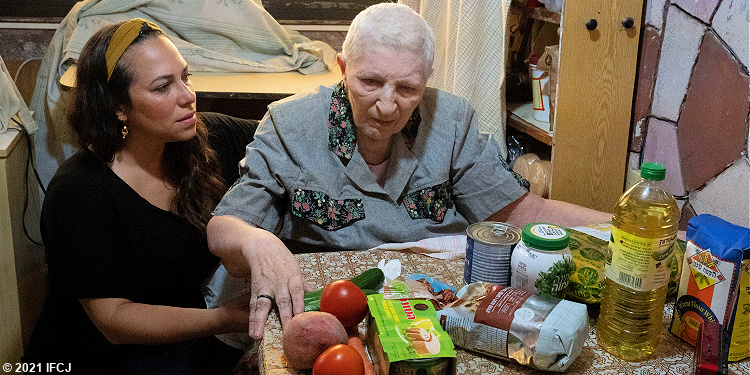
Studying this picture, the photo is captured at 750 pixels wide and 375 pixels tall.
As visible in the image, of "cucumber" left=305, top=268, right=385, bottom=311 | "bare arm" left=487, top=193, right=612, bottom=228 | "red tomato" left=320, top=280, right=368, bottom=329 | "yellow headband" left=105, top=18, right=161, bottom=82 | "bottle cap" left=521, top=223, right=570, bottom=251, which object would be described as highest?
"yellow headband" left=105, top=18, right=161, bottom=82

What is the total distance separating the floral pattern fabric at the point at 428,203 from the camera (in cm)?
158

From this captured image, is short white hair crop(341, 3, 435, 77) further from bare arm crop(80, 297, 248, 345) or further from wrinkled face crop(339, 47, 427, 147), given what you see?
bare arm crop(80, 297, 248, 345)

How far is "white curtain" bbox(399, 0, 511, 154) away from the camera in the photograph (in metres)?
1.98

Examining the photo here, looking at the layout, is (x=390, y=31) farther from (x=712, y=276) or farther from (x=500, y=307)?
(x=712, y=276)

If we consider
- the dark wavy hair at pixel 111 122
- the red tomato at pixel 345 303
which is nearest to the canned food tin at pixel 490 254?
the red tomato at pixel 345 303

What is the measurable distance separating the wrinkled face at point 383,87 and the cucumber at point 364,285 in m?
0.40

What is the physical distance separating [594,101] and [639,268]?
986 mm

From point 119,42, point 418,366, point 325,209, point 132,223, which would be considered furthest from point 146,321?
point 418,366

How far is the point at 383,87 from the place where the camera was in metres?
1.42

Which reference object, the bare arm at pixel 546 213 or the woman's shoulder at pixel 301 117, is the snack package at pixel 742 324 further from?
the woman's shoulder at pixel 301 117

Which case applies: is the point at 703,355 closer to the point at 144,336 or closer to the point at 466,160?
the point at 466,160

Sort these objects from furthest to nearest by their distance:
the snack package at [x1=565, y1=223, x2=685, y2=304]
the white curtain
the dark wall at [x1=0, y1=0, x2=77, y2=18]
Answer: the dark wall at [x1=0, y1=0, x2=77, y2=18]
the white curtain
the snack package at [x1=565, y1=223, x2=685, y2=304]

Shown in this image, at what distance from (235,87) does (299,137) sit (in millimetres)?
1186

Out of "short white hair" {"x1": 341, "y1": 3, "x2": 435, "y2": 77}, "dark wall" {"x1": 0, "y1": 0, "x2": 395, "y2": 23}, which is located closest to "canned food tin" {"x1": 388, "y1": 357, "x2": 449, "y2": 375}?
"short white hair" {"x1": 341, "y1": 3, "x2": 435, "y2": 77}
